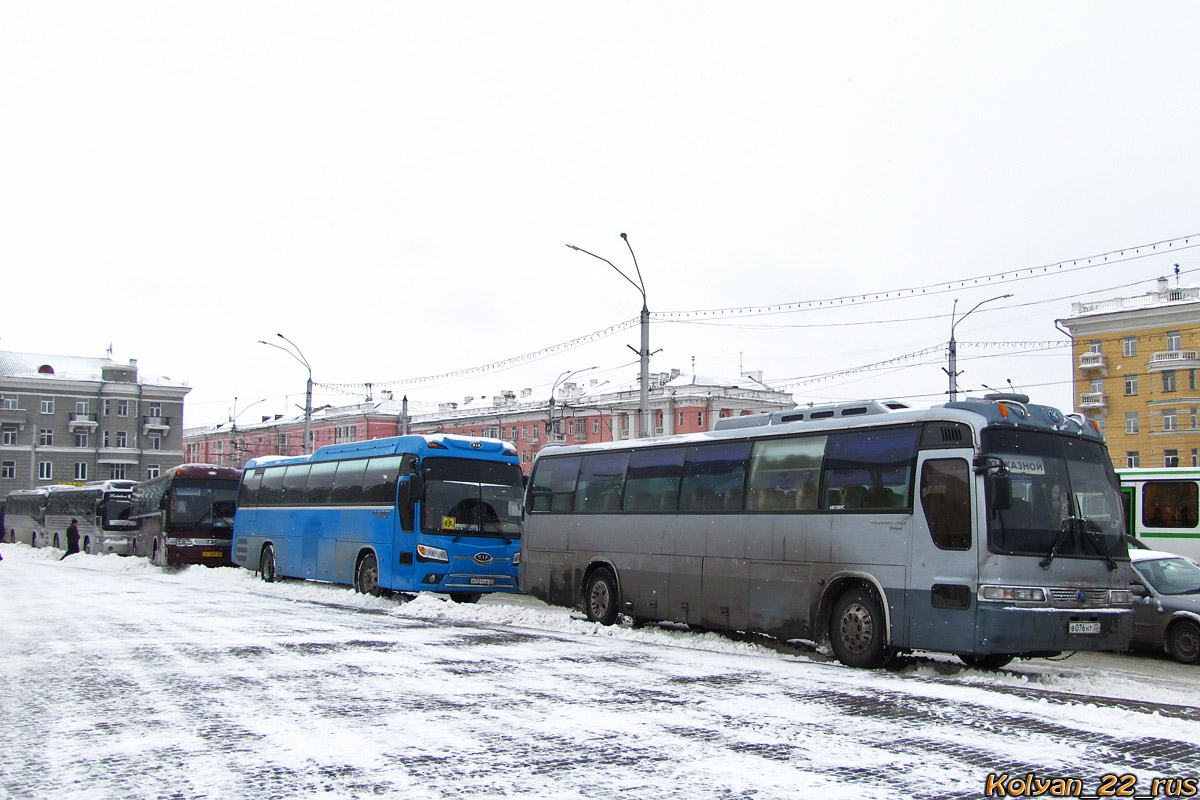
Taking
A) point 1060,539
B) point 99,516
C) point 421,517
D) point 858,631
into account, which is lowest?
point 99,516

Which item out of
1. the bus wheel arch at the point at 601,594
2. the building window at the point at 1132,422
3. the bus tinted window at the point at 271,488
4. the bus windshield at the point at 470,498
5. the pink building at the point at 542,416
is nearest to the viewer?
the bus wheel arch at the point at 601,594

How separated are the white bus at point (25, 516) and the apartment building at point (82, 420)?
3380 centimetres

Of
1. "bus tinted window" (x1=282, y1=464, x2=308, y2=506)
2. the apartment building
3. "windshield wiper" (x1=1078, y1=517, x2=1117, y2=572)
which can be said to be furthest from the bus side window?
the apartment building

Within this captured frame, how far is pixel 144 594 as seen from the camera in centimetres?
2159

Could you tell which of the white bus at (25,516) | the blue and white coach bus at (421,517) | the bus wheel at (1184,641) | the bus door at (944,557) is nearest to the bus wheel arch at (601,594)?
the blue and white coach bus at (421,517)

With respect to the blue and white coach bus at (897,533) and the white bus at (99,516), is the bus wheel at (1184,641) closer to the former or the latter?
the blue and white coach bus at (897,533)

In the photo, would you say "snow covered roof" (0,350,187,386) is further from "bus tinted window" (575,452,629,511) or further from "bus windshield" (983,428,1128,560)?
"bus windshield" (983,428,1128,560)

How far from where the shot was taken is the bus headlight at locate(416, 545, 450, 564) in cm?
2012

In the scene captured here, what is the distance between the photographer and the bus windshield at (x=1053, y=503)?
439 inches

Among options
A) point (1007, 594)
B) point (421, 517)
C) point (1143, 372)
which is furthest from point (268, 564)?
point (1143, 372)

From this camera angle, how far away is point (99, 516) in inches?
1693

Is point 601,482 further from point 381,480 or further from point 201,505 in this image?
point 201,505

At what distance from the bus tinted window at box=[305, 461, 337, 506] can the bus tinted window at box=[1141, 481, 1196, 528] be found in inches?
713

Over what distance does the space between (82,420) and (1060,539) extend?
101996 millimetres
